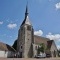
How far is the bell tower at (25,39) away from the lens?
59.1 m

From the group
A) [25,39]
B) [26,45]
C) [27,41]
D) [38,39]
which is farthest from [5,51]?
[38,39]

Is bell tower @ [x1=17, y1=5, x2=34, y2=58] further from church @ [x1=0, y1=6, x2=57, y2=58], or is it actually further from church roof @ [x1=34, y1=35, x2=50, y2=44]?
church roof @ [x1=34, y1=35, x2=50, y2=44]

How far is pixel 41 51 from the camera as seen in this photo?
6188 centimetres

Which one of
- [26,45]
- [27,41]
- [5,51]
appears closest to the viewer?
[5,51]

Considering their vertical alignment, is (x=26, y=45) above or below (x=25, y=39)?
below

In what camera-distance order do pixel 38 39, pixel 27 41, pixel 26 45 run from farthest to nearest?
pixel 38 39, pixel 27 41, pixel 26 45

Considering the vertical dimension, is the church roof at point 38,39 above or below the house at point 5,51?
above

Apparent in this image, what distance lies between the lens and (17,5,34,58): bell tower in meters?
59.1

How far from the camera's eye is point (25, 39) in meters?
59.5

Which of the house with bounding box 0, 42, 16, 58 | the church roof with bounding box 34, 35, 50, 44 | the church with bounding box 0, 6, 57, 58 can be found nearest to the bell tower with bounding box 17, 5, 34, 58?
the church with bounding box 0, 6, 57, 58

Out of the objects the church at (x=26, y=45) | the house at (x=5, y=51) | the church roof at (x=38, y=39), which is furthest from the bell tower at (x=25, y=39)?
the house at (x=5, y=51)

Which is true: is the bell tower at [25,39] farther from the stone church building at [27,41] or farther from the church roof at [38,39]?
the church roof at [38,39]

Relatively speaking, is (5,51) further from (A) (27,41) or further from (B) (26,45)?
(A) (27,41)

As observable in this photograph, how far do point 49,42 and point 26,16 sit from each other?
1671 centimetres
